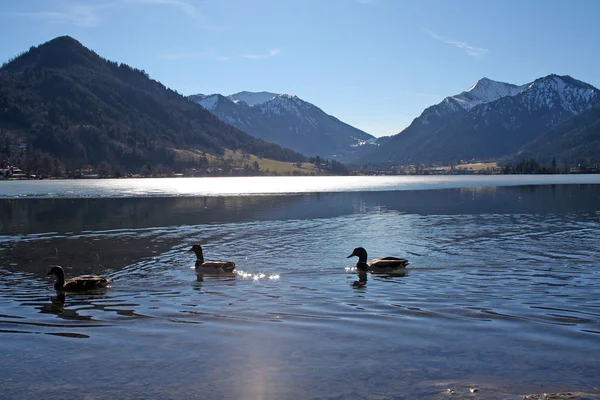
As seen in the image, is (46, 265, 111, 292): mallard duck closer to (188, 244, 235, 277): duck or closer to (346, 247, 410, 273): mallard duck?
(188, 244, 235, 277): duck

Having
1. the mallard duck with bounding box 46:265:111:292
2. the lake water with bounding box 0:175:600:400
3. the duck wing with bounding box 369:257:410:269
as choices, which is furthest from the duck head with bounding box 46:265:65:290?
the duck wing with bounding box 369:257:410:269

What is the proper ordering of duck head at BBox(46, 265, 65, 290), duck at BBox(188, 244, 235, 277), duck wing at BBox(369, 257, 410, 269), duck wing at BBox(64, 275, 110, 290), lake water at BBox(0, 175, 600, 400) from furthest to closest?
duck wing at BBox(369, 257, 410, 269) < duck at BBox(188, 244, 235, 277) < duck head at BBox(46, 265, 65, 290) < duck wing at BBox(64, 275, 110, 290) < lake water at BBox(0, 175, 600, 400)

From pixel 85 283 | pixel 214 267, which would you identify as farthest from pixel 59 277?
pixel 214 267

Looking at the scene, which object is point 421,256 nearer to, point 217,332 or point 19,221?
point 217,332

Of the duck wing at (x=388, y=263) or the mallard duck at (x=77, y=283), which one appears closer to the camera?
the mallard duck at (x=77, y=283)

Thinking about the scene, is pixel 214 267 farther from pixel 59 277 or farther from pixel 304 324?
pixel 304 324

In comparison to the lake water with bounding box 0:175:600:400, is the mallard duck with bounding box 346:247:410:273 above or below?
above

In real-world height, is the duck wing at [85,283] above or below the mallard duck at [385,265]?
below

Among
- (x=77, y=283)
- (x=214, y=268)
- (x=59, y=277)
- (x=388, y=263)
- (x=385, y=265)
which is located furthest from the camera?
(x=385, y=265)

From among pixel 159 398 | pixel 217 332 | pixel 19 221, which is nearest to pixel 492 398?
pixel 159 398

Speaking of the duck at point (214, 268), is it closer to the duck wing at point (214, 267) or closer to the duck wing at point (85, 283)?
the duck wing at point (214, 267)

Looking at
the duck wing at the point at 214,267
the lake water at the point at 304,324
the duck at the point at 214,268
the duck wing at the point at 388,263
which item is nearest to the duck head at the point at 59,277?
the lake water at the point at 304,324

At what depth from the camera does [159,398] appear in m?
12.7

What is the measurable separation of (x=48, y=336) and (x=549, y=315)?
1787cm
